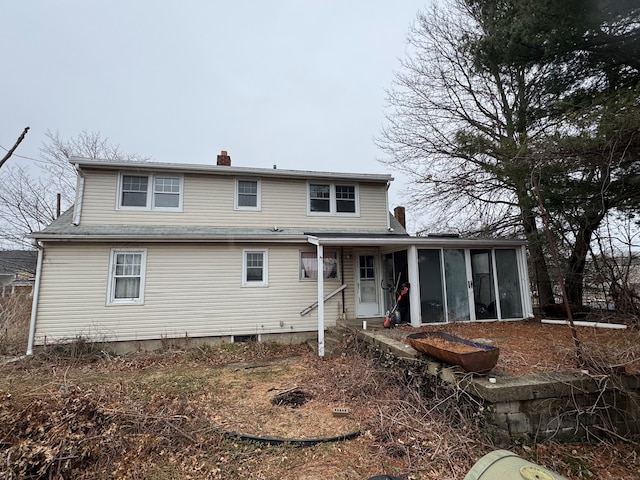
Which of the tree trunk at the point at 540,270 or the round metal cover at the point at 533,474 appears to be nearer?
the round metal cover at the point at 533,474

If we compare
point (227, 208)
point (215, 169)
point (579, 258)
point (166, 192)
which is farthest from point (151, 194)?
point (579, 258)

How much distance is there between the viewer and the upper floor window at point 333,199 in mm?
10781

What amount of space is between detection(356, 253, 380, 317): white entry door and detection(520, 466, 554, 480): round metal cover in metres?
8.25

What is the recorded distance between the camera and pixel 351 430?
4.06 meters

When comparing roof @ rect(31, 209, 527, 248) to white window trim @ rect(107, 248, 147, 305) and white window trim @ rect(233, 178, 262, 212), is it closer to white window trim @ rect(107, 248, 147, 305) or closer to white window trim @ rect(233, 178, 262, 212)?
white window trim @ rect(107, 248, 147, 305)

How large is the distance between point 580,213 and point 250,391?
8472 mm

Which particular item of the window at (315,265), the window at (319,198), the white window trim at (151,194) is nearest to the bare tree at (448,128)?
the window at (319,198)

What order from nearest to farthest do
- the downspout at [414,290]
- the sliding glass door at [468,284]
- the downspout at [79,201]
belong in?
the downspout at [414,290] < the sliding glass door at [468,284] < the downspout at [79,201]

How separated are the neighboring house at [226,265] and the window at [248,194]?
35mm

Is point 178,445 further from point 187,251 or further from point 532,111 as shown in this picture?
point 532,111

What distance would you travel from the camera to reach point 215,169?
977 centimetres

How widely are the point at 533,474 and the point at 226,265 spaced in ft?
28.3

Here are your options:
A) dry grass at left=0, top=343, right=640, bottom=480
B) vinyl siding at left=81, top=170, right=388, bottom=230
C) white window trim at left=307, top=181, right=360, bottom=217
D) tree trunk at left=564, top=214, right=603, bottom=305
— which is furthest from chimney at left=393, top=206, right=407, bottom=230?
→ dry grass at left=0, top=343, right=640, bottom=480

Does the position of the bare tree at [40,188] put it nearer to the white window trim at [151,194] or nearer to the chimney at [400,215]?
the white window trim at [151,194]
